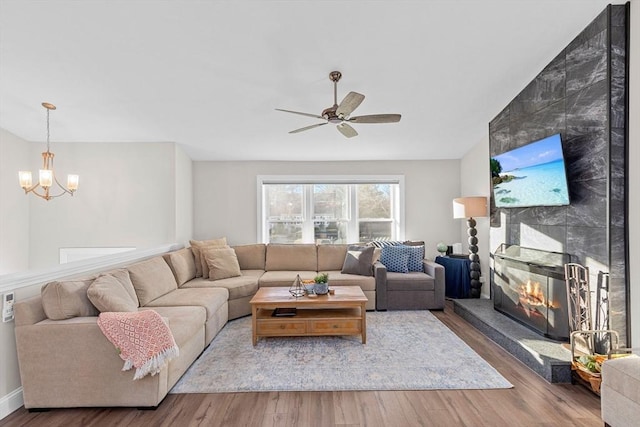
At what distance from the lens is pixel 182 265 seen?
4.13 metres

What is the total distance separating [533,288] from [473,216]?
1.34 meters

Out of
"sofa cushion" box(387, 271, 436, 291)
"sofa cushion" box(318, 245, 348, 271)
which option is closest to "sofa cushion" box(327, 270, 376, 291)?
"sofa cushion" box(387, 271, 436, 291)

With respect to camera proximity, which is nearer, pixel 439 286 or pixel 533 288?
pixel 533 288

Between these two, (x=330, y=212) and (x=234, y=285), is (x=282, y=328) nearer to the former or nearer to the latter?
(x=234, y=285)

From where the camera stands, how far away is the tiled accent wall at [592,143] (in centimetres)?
250

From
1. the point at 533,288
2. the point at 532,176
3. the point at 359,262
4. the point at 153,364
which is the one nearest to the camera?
the point at 153,364

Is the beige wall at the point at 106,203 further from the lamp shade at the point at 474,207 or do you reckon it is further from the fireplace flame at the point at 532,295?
the fireplace flame at the point at 532,295

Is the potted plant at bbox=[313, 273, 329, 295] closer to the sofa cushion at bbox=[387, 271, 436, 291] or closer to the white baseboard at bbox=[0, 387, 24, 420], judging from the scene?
the sofa cushion at bbox=[387, 271, 436, 291]

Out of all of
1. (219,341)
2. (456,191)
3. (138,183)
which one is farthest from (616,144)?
(138,183)

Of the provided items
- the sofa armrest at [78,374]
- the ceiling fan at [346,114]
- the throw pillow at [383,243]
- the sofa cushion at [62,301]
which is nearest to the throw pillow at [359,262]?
the throw pillow at [383,243]

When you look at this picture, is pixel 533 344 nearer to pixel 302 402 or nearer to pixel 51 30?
pixel 302 402

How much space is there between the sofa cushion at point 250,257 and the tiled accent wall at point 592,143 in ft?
11.9

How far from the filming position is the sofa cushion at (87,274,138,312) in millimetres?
2389

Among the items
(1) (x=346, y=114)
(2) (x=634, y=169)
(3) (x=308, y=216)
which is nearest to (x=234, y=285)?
(3) (x=308, y=216)
